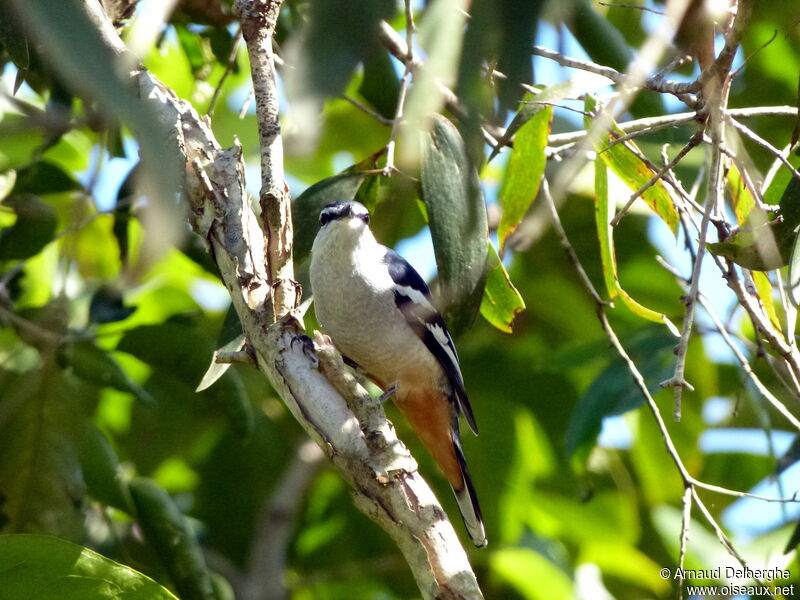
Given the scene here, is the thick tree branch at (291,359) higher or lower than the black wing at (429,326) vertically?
higher

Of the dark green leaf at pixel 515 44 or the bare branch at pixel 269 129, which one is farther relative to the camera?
the bare branch at pixel 269 129

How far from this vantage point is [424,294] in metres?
3.63

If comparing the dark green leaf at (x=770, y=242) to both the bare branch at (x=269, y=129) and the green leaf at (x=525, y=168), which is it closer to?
the green leaf at (x=525, y=168)

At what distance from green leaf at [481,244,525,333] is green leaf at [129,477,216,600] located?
1.23 meters

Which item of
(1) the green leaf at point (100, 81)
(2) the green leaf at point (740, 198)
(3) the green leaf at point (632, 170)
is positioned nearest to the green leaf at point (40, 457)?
(3) the green leaf at point (632, 170)

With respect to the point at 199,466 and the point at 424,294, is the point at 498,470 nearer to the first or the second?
the point at 424,294

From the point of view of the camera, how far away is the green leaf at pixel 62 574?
7.12 ft

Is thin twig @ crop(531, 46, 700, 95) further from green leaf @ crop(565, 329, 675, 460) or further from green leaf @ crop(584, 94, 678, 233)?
green leaf @ crop(565, 329, 675, 460)

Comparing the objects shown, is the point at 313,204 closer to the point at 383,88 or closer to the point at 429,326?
the point at 383,88

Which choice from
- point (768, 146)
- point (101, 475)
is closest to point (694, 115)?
point (768, 146)

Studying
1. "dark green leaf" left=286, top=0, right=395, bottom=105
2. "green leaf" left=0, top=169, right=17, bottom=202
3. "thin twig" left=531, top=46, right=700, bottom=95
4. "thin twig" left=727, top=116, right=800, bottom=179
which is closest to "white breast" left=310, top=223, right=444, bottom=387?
"green leaf" left=0, top=169, right=17, bottom=202

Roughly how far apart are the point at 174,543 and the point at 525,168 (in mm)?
1643

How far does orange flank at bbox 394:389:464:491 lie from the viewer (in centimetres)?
357

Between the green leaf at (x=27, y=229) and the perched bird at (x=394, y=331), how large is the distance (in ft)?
3.04
